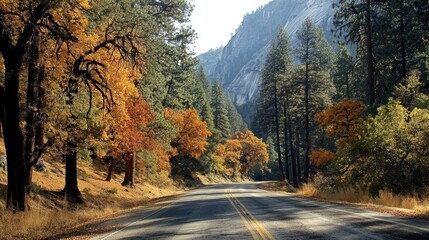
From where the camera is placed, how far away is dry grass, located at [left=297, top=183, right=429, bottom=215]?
1724cm

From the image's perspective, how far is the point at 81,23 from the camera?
16.4 meters

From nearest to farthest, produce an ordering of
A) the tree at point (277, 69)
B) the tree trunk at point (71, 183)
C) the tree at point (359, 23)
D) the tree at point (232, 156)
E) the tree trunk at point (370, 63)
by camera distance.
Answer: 1. the tree trunk at point (71, 183)
2. the tree trunk at point (370, 63)
3. the tree at point (359, 23)
4. the tree at point (277, 69)
5. the tree at point (232, 156)

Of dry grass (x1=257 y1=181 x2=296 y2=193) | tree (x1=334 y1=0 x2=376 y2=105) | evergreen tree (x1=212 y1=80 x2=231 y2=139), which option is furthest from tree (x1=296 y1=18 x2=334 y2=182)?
evergreen tree (x1=212 y1=80 x2=231 y2=139)

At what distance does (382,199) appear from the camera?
2059cm

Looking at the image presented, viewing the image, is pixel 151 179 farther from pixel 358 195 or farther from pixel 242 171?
pixel 242 171

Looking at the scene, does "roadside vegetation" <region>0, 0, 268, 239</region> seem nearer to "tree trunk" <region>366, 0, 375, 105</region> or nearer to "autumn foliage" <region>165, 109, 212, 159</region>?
"tree trunk" <region>366, 0, 375, 105</region>

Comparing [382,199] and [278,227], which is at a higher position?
[278,227]

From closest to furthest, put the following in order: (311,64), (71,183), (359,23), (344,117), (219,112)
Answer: (71,183), (359,23), (344,117), (311,64), (219,112)

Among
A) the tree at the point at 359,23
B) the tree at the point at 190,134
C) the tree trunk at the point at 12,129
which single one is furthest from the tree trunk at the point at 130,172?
the tree at the point at 359,23

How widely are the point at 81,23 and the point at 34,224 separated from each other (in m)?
8.14

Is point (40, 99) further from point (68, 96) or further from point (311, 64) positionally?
point (311, 64)

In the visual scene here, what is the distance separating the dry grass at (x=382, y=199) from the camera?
56.6ft

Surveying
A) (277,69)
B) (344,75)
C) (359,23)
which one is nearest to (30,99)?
(359,23)

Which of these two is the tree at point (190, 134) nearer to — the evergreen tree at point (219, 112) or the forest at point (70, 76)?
the forest at point (70, 76)
